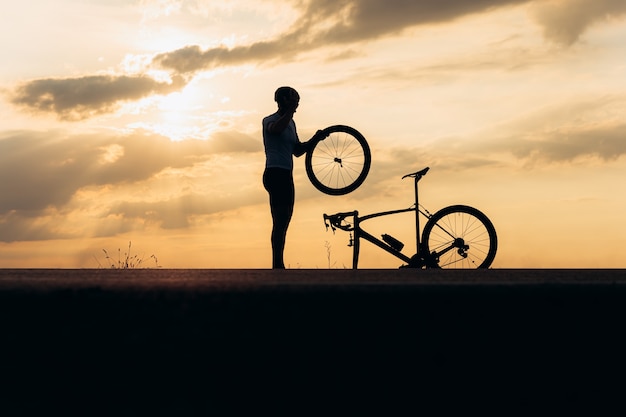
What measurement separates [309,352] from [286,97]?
8.07 m

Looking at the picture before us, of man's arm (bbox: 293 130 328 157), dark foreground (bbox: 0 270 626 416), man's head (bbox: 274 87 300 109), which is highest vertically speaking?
man's head (bbox: 274 87 300 109)

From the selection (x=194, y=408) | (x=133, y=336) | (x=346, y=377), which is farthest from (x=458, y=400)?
(x=133, y=336)

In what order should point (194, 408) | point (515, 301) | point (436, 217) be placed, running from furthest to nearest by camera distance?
point (436, 217) < point (515, 301) < point (194, 408)

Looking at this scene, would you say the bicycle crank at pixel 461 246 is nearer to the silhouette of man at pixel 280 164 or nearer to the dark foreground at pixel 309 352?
the silhouette of man at pixel 280 164

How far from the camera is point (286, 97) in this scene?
10.4 m

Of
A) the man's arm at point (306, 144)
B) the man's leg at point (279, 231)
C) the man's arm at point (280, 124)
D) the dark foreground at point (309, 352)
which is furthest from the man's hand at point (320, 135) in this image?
the dark foreground at point (309, 352)

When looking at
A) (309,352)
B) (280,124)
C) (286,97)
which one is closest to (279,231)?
(280,124)

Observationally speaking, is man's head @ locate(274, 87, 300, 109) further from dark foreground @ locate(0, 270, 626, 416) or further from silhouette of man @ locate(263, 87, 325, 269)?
dark foreground @ locate(0, 270, 626, 416)

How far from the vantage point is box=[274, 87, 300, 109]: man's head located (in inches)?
408

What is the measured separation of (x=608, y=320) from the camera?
105 inches

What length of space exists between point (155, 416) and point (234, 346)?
29cm

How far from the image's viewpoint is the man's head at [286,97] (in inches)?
408

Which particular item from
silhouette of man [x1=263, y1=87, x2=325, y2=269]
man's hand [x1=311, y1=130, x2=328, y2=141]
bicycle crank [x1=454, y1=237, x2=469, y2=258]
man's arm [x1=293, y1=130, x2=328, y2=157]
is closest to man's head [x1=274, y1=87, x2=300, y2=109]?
silhouette of man [x1=263, y1=87, x2=325, y2=269]

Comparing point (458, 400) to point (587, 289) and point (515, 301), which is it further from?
point (587, 289)
